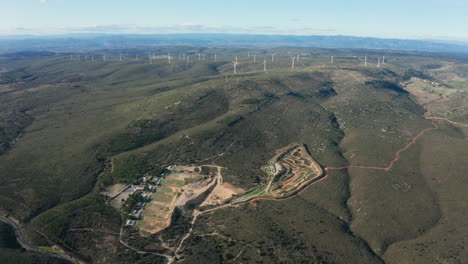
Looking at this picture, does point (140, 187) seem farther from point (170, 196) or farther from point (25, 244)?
point (25, 244)

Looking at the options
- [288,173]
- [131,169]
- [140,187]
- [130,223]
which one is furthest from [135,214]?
[288,173]

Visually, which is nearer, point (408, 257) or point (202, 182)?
point (408, 257)

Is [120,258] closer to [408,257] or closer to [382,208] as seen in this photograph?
[408,257]

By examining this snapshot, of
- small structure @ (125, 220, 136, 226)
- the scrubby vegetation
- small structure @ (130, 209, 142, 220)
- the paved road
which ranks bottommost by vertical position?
the paved road

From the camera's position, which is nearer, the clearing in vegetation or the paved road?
the paved road

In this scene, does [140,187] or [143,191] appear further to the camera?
[140,187]

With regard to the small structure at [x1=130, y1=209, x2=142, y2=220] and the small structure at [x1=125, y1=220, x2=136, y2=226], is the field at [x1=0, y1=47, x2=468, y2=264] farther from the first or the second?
the small structure at [x1=125, y1=220, x2=136, y2=226]

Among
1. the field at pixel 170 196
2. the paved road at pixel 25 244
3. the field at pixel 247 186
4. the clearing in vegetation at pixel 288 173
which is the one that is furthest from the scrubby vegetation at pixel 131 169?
the clearing in vegetation at pixel 288 173

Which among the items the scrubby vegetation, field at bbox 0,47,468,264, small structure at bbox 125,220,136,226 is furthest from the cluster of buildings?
field at bbox 0,47,468,264

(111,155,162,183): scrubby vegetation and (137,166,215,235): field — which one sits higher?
(111,155,162,183): scrubby vegetation

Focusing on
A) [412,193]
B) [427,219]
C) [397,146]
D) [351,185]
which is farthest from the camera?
[397,146]

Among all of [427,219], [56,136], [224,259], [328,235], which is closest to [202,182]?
[224,259]
